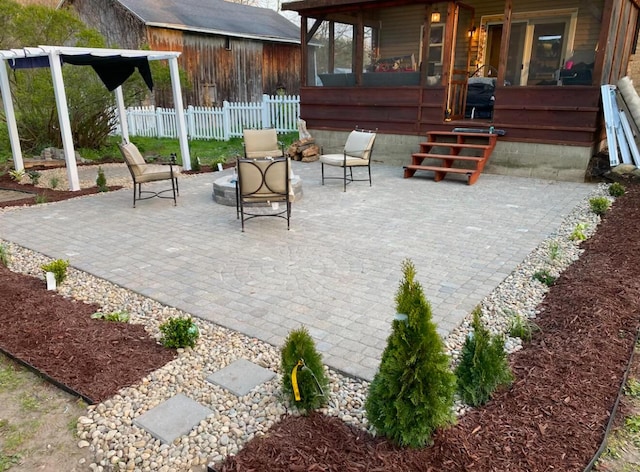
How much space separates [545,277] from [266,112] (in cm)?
1098

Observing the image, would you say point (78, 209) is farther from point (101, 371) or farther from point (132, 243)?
point (101, 371)

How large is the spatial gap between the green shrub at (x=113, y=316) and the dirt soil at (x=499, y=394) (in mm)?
86

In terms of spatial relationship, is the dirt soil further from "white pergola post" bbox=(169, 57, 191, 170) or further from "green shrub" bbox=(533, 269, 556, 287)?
"white pergola post" bbox=(169, 57, 191, 170)

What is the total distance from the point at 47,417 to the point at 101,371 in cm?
36

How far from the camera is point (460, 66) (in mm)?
10555

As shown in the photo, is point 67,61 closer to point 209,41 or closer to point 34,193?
point 34,193

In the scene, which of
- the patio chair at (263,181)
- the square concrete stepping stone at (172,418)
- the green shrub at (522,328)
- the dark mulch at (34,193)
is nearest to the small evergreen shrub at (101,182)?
the dark mulch at (34,193)

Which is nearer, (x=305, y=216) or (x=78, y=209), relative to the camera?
(x=305, y=216)

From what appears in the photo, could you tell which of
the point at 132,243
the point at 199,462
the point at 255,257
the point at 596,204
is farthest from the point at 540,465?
the point at 596,204

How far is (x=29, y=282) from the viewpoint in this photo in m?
3.83

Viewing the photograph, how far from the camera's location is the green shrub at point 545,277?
3794 millimetres

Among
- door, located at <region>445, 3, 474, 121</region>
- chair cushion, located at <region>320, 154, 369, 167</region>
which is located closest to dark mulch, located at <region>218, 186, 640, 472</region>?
chair cushion, located at <region>320, 154, 369, 167</region>

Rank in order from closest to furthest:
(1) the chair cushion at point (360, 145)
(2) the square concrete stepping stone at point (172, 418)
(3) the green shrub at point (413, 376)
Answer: (3) the green shrub at point (413, 376) → (2) the square concrete stepping stone at point (172, 418) → (1) the chair cushion at point (360, 145)

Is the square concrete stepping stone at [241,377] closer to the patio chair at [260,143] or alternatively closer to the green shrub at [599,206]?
the green shrub at [599,206]
